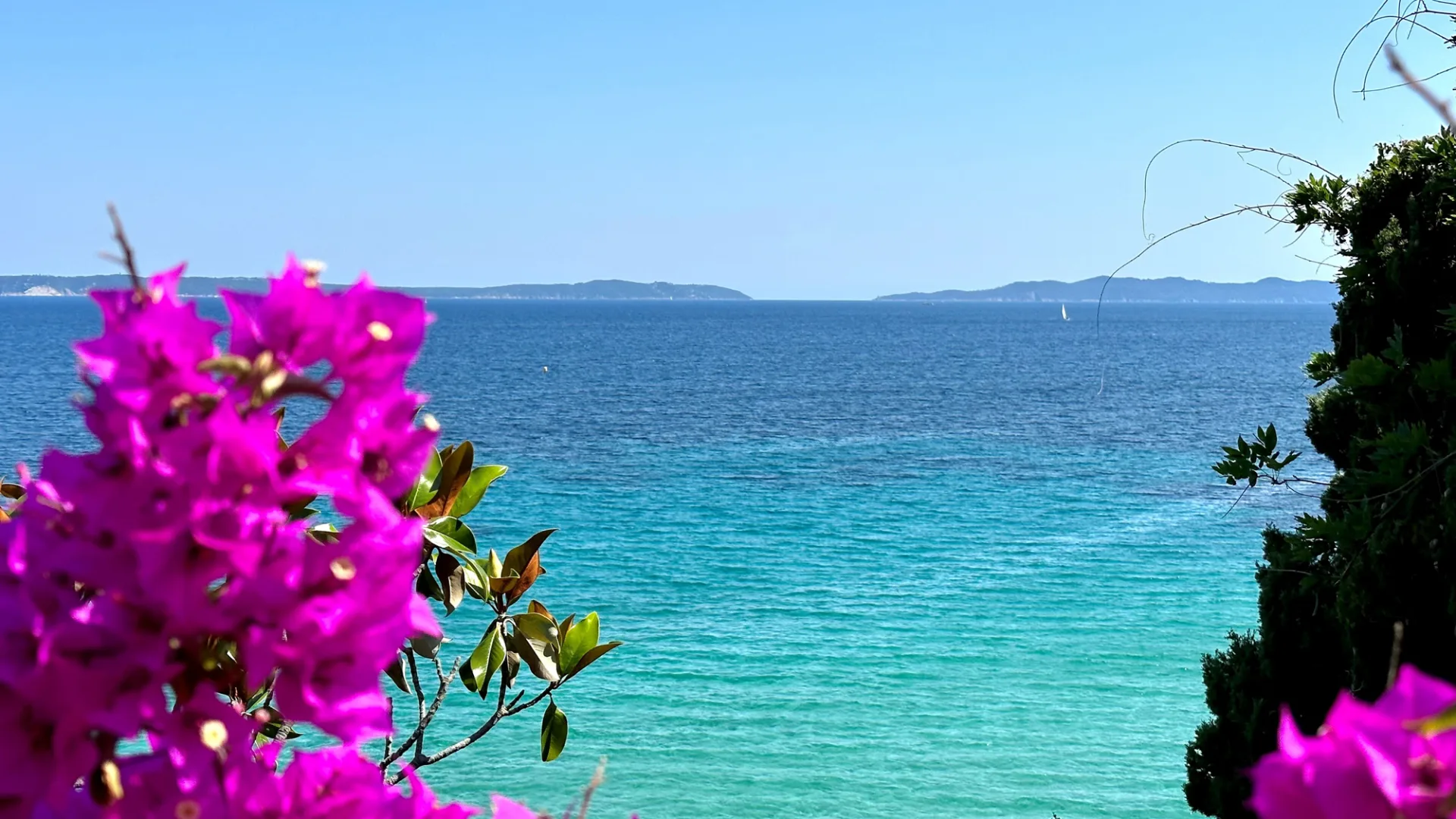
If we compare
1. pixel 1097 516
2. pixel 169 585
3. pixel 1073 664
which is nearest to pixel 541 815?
pixel 169 585

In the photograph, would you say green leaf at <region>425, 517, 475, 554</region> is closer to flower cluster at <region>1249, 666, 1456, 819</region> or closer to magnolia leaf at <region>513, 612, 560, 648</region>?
magnolia leaf at <region>513, 612, 560, 648</region>

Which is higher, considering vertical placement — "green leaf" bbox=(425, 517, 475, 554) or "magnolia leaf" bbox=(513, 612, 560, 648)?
"green leaf" bbox=(425, 517, 475, 554)

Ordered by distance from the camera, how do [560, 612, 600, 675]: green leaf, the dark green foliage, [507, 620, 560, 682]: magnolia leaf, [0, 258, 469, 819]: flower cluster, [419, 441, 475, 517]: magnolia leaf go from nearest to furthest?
[0, 258, 469, 819]: flower cluster
[419, 441, 475, 517]: magnolia leaf
[507, 620, 560, 682]: magnolia leaf
[560, 612, 600, 675]: green leaf
the dark green foliage

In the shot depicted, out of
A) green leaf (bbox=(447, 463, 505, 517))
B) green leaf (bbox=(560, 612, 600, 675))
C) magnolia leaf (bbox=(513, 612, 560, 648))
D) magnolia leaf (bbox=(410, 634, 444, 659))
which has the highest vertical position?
green leaf (bbox=(447, 463, 505, 517))

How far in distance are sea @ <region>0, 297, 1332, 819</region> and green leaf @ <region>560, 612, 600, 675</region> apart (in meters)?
1.76

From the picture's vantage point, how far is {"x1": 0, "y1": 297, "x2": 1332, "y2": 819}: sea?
13.7 meters

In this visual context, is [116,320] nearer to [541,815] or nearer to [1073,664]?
[541,815]

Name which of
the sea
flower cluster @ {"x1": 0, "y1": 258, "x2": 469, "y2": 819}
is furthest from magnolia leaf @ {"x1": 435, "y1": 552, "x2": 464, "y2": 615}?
the sea

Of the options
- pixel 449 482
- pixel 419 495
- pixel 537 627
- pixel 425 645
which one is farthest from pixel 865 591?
pixel 425 645

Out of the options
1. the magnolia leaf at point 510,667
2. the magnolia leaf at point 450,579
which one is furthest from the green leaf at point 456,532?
the magnolia leaf at point 510,667

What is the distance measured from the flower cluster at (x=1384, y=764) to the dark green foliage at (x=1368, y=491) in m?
2.48

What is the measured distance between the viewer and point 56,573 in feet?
2.38

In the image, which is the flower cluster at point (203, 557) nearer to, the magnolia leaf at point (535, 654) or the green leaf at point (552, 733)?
the magnolia leaf at point (535, 654)

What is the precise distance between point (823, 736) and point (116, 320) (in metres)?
14.9
